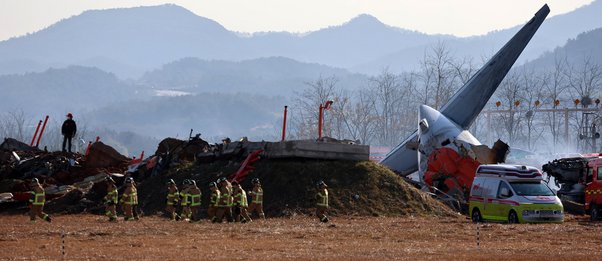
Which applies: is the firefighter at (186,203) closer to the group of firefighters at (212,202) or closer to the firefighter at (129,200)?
the group of firefighters at (212,202)

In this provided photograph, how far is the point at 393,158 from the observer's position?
60.8 m

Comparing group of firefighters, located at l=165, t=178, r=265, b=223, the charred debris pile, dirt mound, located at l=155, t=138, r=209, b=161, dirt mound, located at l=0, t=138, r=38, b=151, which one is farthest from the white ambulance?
dirt mound, located at l=0, t=138, r=38, b=151

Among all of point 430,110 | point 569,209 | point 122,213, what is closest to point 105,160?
point 122,213

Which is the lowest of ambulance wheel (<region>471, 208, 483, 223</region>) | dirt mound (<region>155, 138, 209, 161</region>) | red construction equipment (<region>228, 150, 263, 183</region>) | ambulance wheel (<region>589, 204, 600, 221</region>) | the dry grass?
the dry grass

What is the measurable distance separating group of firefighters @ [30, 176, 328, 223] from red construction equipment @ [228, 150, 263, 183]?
14.5 ft

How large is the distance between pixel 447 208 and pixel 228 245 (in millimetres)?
18880

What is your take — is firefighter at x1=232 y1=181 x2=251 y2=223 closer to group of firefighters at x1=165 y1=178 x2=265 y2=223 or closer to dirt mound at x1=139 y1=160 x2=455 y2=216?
group of firefighters at x1=165 y1=178 x2=265 y2=223

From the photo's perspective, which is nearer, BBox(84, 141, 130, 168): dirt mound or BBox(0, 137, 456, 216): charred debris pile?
BBox(0, 137, 456, 216): charred debris pile

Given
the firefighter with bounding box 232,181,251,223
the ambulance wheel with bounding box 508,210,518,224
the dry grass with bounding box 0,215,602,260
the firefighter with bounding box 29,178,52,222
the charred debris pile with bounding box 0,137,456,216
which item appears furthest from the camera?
the charred debris pile with bounding box 0,137,456,216

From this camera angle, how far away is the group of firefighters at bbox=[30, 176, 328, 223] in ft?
123

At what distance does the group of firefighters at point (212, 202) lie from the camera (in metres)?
37.4

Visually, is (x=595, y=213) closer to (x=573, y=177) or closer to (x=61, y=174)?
(x=573, y=177)

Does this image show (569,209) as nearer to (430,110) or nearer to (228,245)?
(430,110)

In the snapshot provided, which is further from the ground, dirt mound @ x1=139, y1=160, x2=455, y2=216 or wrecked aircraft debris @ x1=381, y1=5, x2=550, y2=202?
wrecked aircraft debris @ x1=381, y1=5, x2=550, y2=202
